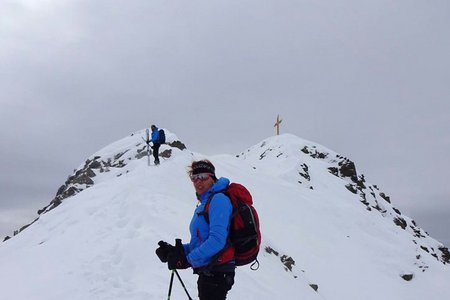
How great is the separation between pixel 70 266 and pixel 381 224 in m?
22.3

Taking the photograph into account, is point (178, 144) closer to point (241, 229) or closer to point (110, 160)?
point (110, 160)

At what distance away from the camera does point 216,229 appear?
3.97 meters

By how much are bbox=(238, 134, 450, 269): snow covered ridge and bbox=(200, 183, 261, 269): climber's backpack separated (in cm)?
2262

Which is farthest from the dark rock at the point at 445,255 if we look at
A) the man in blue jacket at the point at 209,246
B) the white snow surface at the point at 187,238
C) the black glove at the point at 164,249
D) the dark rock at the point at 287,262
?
the black glove at the point at 164,249

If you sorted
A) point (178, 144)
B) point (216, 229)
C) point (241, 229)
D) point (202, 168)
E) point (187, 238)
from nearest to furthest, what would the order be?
point (216, 229) → point (241, 229) → point (202, 168) → point (187, 238) → point (178, 144)

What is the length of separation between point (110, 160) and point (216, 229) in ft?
85.1

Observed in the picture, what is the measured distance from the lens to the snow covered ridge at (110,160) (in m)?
23.6

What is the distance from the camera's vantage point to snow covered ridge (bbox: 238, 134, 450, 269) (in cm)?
2998

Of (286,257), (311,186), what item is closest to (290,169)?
(311,186)

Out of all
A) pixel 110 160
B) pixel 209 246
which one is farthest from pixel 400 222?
pixel 209 246

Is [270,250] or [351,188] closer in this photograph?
[270,250]

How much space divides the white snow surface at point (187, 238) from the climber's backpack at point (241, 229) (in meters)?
4.34

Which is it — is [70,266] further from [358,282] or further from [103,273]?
[358,282]

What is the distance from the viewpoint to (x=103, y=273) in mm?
8938
